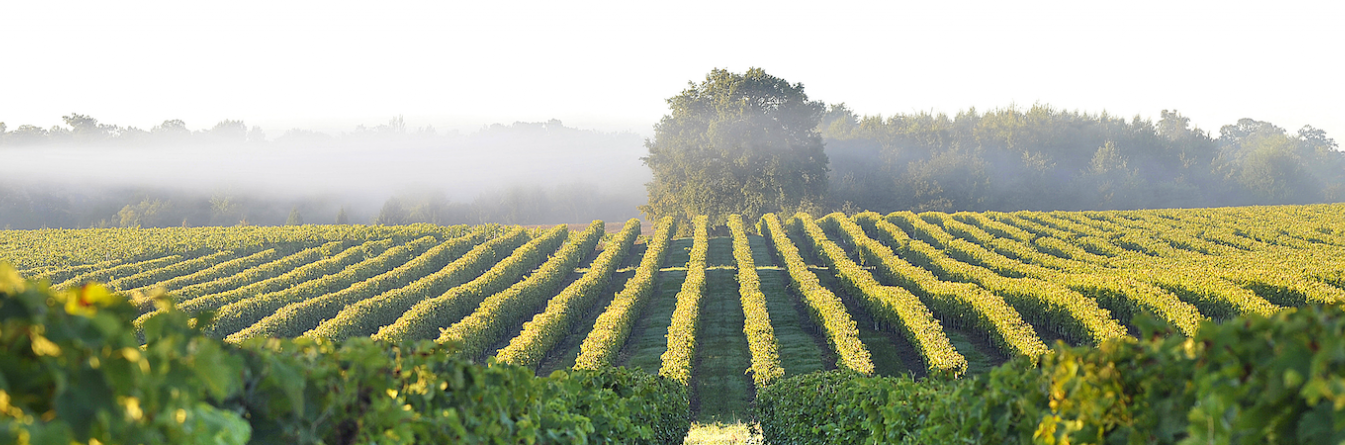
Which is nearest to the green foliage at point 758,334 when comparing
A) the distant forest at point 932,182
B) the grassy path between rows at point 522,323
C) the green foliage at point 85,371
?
the grassy path between rows at point 522,323

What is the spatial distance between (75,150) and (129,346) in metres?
133

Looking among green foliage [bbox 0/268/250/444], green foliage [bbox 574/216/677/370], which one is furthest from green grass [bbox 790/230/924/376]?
green foliage [bbox 0/268/250/444]

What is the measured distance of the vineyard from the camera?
19672 millimetres

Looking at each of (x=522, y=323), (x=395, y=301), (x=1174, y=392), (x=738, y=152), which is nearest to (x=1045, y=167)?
(x=738, y=152)

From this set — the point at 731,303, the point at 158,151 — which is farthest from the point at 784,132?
the point at 158,151

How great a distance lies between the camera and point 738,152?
2478 inches

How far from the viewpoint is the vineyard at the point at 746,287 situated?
19672 millimetres

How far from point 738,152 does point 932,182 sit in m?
27.3

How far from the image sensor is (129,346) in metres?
1.64

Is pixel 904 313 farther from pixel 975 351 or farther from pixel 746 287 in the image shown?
pixel 746 287

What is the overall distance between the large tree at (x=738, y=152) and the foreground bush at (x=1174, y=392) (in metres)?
56.3

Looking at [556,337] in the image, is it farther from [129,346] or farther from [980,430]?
[129,346]

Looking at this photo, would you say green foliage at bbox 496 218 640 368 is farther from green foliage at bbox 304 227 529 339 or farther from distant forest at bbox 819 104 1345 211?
distant forest at bbox 819 104 1345 211

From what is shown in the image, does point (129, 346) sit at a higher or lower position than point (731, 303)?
higher
